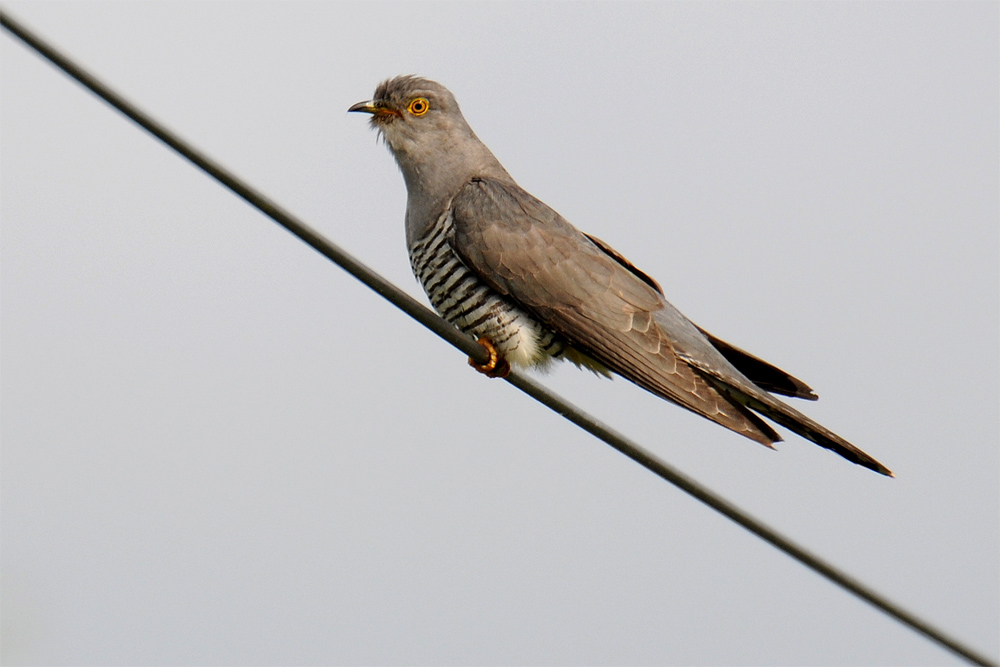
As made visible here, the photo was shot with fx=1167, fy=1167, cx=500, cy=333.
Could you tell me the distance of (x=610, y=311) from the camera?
4762mm

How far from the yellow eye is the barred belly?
0.83m

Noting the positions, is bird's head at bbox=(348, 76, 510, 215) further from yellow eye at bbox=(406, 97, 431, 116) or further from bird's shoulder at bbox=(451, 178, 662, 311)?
bird's shoulder at bbox=(451, 178, 662, 311)

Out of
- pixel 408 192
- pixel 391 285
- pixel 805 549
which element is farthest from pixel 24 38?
pixel 408 192

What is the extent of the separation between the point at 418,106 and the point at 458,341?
2408 millimetres

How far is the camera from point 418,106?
18.3ft

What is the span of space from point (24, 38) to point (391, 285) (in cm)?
105

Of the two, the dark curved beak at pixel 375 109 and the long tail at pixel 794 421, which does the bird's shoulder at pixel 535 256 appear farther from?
the dark curved beak at pixel 375 109

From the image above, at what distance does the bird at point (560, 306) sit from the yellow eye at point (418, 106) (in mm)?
439

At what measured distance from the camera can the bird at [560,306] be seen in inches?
178

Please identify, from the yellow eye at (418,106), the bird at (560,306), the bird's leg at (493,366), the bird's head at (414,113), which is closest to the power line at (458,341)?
the bird's leg at (493,366)

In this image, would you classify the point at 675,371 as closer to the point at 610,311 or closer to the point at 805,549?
the point at 610,311

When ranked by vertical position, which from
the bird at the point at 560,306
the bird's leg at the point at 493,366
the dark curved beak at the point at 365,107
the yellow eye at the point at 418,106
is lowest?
the bird's leg at the point at 493,366

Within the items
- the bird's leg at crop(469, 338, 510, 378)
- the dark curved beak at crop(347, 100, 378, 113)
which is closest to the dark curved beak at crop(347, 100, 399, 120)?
the dark curved beak at crop(347, 100, 378, 113)

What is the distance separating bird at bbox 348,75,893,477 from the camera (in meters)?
4.52
